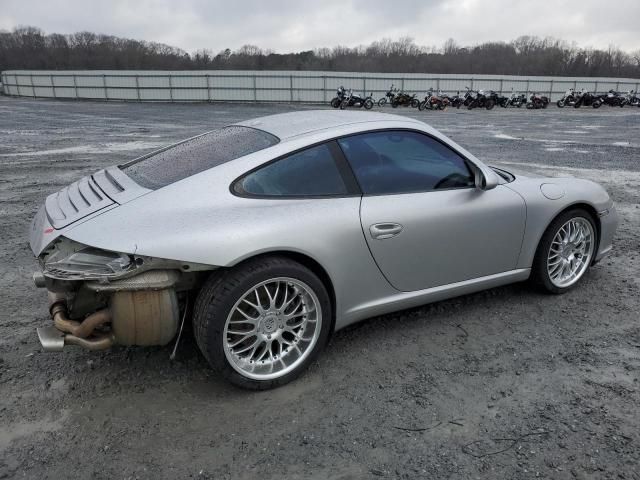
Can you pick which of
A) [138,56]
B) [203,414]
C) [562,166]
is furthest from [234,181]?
[138,56]

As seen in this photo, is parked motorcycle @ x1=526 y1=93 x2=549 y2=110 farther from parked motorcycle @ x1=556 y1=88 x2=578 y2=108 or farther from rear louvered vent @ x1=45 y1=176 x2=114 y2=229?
rear louvered vent @ x1=45 y1=176 x2=114 y2=229

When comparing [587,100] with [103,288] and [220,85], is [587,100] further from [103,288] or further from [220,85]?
[103,288]

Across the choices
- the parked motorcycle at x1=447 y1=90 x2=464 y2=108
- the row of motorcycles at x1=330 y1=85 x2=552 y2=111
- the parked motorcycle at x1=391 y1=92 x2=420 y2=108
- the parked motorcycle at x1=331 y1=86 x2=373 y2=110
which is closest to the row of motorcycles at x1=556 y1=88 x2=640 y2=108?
the row of motorcycles at x1=330 y1=85 x2=552 y2=111

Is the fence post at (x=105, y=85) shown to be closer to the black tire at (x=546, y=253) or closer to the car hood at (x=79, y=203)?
the car hood at (x=79, y=203)

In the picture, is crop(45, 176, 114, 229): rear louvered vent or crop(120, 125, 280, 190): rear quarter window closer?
crop(45, 176, 114, 229): rear louvered vent

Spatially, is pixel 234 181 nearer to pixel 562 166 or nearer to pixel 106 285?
pixel 106 285

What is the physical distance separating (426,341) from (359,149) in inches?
51.8

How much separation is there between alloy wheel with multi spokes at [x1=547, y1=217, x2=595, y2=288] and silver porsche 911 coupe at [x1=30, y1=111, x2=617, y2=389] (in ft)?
→ 0.69

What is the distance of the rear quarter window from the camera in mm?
2824

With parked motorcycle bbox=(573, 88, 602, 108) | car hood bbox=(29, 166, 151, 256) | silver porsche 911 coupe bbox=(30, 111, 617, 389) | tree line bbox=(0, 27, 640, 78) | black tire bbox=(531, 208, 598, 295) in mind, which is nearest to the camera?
silver porsche 911 coupe bbox=(30, 111, 617, 389)

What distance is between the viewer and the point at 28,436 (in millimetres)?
2342

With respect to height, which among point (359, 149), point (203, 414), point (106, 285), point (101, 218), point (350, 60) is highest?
point (350, 60)

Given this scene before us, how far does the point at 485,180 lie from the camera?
3.25m

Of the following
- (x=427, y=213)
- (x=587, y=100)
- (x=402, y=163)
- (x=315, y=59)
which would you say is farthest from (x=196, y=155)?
(x=315, y=59)
